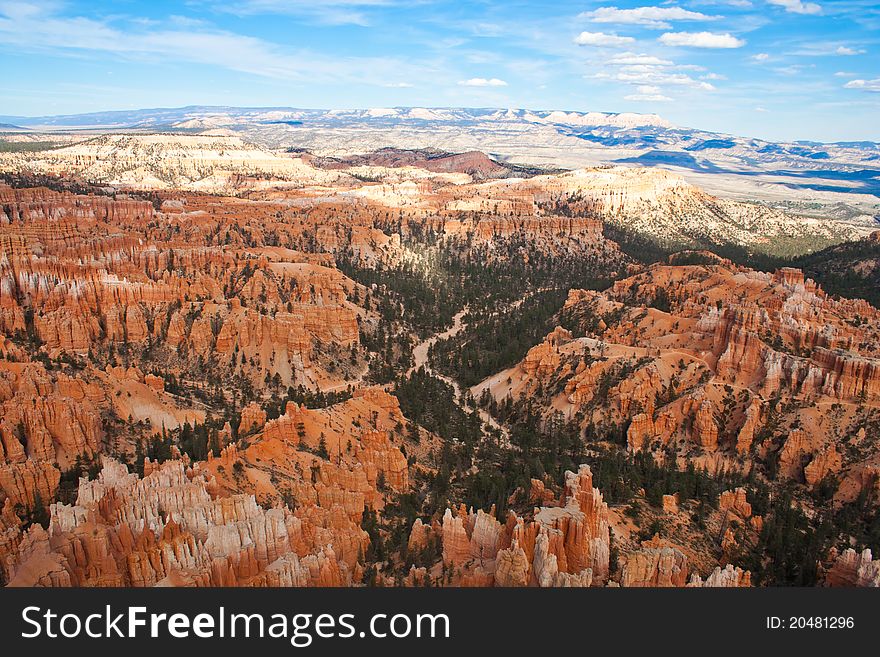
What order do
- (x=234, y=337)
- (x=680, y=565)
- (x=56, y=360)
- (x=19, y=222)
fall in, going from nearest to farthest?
(x=680, y=565), (x=56, y=360), (x=234, y=337), (x=19, y=222)

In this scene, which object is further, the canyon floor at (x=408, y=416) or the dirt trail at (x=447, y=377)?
the dirt trail at (x=447, y=377)

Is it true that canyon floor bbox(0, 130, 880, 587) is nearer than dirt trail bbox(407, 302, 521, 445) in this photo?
Yes

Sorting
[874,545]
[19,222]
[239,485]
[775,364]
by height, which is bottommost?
[874,545]

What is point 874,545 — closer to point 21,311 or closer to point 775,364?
point 775,364

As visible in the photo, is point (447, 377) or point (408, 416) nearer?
point (408, 416)

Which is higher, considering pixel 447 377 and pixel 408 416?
pixel 408 416

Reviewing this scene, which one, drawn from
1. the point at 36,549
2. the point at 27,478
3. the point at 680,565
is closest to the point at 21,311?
the point at 27,478
